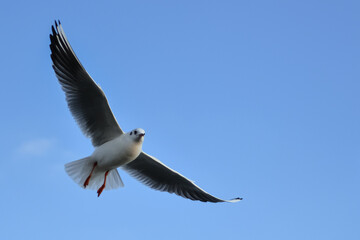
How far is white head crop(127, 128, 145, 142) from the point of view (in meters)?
9.55

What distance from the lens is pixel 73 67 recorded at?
380 inches

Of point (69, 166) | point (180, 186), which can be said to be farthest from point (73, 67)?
point (180, 186)

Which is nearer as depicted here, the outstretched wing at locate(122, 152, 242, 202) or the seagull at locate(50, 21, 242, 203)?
the seagull at locate(50, 21, 242, 203)

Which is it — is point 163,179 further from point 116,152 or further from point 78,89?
point 78,89

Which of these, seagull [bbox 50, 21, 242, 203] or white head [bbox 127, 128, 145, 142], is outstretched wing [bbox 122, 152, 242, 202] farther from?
white head [bbox 127, 128, 145, 142]

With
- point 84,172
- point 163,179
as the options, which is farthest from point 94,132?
point 163,179

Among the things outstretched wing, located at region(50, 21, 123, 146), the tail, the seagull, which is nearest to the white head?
the seagull

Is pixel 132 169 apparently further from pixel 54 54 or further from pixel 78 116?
pixel 54 54

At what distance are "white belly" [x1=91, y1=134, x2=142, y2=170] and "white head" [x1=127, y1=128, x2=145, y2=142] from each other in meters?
0.07

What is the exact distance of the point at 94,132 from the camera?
1015 cm

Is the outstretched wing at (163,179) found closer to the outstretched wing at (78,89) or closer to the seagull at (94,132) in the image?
the seagull at (94,132)

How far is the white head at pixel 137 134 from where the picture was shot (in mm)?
9555

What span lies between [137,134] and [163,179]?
1.80 metres

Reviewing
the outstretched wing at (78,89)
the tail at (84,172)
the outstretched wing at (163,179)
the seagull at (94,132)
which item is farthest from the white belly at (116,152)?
the outstretched wing at (163,179)
